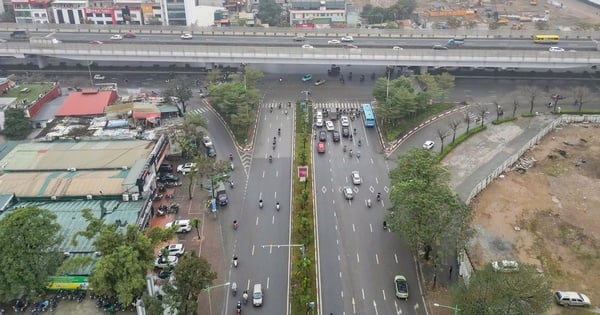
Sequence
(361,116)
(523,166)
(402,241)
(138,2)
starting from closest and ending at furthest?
(402,241) → (523,166) → (361,116) → (138,2)

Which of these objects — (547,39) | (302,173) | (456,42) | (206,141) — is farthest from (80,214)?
(547,39)

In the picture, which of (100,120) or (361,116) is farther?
(361,116)

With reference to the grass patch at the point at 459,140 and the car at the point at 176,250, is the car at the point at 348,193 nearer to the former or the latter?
the grass patch at the point at 459,140

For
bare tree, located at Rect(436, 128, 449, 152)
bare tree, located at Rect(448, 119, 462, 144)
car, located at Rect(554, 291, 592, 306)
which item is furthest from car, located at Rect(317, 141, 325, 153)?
car, located at Rect(554, 291, 592, 306)

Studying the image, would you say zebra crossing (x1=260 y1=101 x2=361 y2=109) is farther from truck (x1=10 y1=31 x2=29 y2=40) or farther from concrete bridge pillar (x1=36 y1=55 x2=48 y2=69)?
truck (x1=10 y1=31 x2=29 y2=40)

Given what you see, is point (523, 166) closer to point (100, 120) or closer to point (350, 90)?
point (350, 90)

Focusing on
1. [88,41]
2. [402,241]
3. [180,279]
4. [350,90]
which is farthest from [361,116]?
[88,41]

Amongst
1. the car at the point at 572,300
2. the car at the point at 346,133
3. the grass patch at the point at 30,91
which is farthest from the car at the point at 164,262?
the grass patch at the point at 30,91
